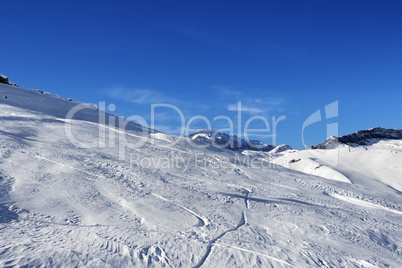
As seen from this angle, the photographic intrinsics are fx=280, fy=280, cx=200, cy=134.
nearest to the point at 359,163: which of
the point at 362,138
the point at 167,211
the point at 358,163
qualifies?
the point at 358,163

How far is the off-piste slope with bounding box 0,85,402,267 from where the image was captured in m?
3.29

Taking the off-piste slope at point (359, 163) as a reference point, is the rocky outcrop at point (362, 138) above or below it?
above

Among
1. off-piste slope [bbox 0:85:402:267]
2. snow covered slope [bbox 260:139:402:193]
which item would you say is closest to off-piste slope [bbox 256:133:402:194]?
snow covered slope [bbox 260:139:402:193]

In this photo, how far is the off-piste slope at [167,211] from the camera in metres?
3.29

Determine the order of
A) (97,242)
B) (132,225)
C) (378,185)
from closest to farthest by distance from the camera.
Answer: (97,242), (132,225), (378,185)

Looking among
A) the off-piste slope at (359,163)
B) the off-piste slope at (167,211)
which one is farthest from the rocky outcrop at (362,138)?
the off-piste slope at (167,211)

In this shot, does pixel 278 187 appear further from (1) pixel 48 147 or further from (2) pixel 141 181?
(1) pixel 48 147

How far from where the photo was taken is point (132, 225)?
3938 millimetres

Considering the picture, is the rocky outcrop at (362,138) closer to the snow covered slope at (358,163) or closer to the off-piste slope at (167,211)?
the snow covered slope at (358,163)

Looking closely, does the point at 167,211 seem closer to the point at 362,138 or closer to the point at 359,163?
the point at 359,163

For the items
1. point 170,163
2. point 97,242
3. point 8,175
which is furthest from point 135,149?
point 97,242

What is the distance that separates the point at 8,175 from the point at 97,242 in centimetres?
285

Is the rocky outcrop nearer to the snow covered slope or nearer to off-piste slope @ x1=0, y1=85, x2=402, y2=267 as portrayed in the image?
the snow covered slope

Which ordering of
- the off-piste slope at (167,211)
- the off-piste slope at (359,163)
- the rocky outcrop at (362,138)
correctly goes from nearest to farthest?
the off-piste slope at (167,211)
the off-piste slope at (359,163)
the rocky outcrop at (362,138)
